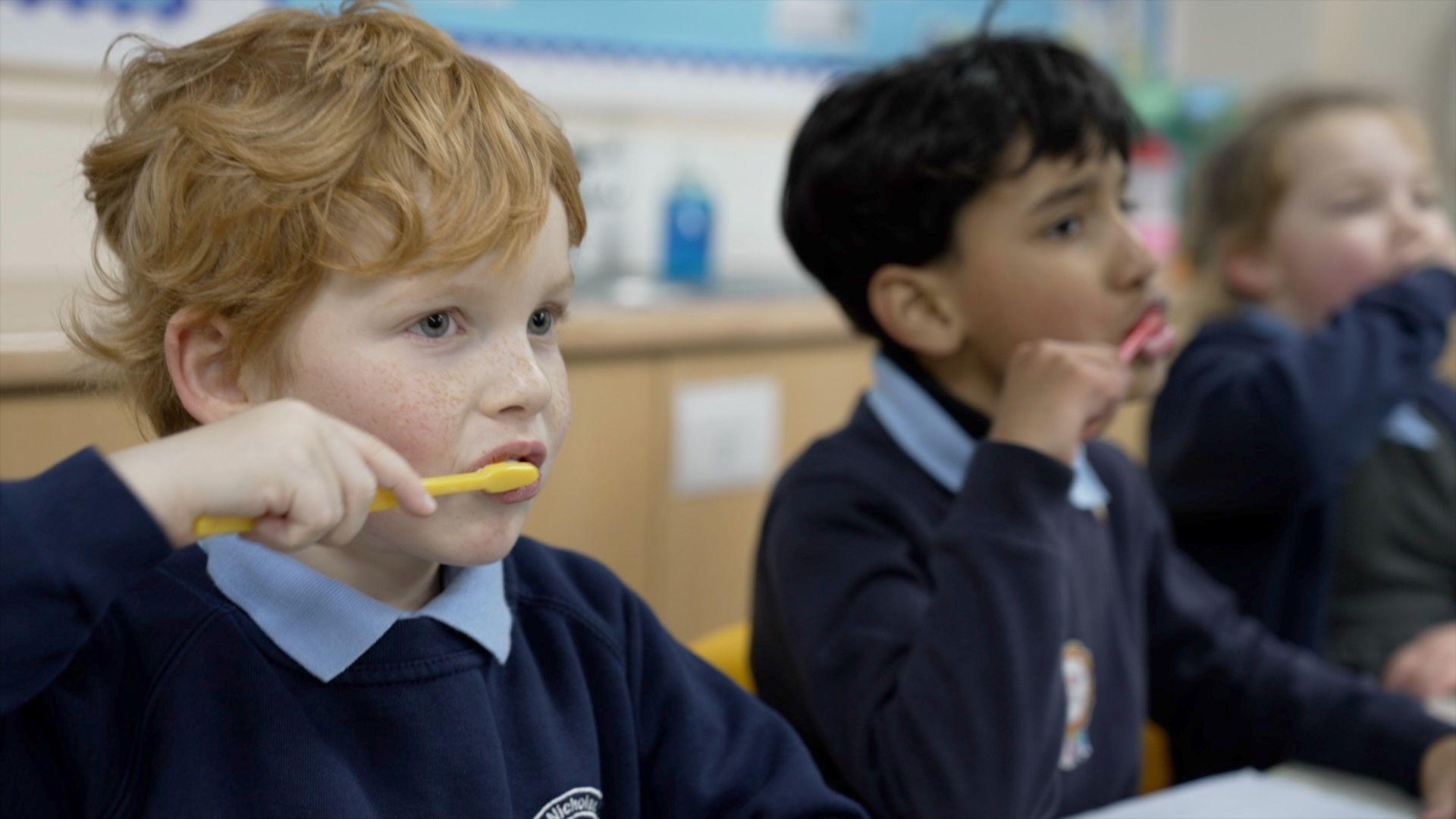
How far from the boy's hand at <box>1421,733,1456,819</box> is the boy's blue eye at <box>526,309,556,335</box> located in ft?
2.24

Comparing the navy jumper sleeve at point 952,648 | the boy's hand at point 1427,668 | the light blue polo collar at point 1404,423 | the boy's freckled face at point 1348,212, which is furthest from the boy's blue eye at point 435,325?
the boy's freckled face at point 1348,212

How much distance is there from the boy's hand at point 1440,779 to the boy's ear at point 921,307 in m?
0.46

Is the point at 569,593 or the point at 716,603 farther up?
the point at 569,593

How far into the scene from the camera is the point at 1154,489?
1.51 m

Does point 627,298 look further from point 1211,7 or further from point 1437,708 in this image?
point 1211,7

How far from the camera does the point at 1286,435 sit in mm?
1399

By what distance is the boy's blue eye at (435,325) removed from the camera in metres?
0.63

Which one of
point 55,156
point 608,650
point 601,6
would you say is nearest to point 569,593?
point 608,650

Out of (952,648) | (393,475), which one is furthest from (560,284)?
(952,648)

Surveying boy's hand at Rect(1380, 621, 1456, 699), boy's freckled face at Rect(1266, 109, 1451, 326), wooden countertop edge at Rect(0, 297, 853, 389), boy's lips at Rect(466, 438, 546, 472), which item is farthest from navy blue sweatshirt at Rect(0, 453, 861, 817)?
boy's freckled face at Rect(1266, 109, 1451, 326)

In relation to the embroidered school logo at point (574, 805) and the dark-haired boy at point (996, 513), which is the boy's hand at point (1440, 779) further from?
the embroidered school logo at point (574, 805)

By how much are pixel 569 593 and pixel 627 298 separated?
88 centimetres

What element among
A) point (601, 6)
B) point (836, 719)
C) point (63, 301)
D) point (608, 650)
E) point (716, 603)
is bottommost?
point (716, 603)

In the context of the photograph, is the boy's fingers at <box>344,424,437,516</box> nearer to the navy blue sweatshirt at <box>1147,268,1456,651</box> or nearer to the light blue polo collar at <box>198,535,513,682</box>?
the light blue polo collar at <box>198,535,513,682</box>
